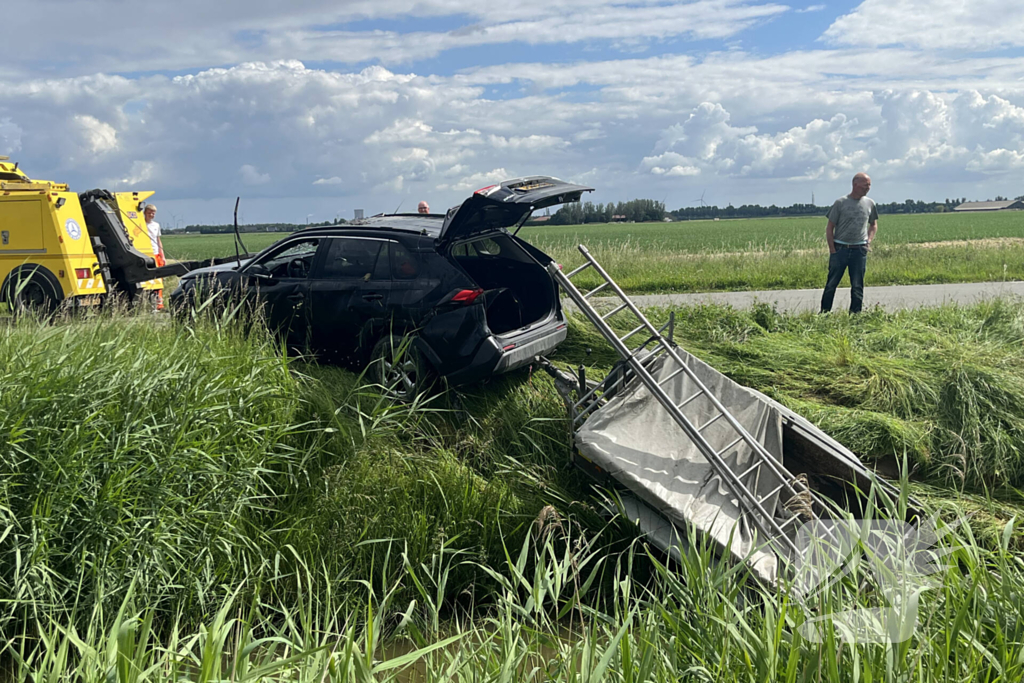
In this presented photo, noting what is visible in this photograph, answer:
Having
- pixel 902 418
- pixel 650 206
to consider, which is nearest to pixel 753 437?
pixel 902 418

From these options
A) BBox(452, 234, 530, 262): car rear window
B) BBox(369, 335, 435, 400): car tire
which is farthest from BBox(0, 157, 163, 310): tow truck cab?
BBox(452, 234, 530, 262): car rear window

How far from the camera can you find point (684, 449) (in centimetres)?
510

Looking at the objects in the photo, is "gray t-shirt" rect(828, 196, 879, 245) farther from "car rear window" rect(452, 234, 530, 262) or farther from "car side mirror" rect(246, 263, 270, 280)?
"car side mirror" rect(246, 263, 270, 280)

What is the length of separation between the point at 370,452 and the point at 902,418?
4.34 m

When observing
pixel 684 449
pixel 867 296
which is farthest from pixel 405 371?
pixel 867 296

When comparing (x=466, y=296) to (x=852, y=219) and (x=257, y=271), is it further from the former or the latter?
(x=852, y=219)

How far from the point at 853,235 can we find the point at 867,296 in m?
3.74

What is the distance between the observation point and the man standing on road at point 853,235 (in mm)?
10258

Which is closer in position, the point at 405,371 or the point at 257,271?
the point at 405,371

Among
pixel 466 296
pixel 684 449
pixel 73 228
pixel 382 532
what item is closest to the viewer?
pixel 382 532

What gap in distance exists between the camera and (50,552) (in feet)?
12.5

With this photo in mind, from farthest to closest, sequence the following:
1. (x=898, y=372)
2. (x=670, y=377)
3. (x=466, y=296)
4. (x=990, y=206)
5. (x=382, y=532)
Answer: (x=990, y=206) < (x=898, y=372) < (x=466, y=296) < (x=670, y=377) < (x=382, y=532)

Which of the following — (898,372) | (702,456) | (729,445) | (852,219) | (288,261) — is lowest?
(898,372)

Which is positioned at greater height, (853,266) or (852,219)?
(852,219)
